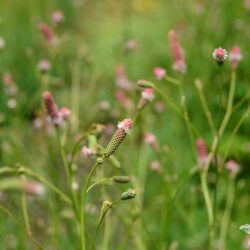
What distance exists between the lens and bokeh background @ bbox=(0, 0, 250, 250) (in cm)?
233

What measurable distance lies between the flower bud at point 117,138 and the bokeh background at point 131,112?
423mm

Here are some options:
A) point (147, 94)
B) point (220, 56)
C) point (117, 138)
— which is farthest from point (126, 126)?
point (147, 94)

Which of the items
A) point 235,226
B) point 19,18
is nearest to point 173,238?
point 235,226

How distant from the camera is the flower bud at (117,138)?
1.30 meters

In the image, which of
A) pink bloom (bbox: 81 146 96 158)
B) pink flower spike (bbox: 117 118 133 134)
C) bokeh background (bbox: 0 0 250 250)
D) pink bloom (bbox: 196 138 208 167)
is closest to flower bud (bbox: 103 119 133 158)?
pink flower spike (bbox: 117 118 133 134)

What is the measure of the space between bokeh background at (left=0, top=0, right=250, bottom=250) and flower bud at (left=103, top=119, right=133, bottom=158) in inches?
16.6

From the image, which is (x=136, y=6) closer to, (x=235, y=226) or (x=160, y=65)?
(x=160, y=65)

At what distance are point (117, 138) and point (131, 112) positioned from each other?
4.68ft

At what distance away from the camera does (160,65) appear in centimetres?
400

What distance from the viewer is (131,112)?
2.72m

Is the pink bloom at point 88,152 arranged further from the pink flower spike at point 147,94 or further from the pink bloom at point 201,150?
the pink bloom at point 201,150

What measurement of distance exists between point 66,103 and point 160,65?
814 mm

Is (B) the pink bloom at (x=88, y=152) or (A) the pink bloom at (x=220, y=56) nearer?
(A) the pink bloom at (x=220, y=56)

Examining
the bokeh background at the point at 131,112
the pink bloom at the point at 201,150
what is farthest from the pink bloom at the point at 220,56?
the pink bloom at the point at 201,150
